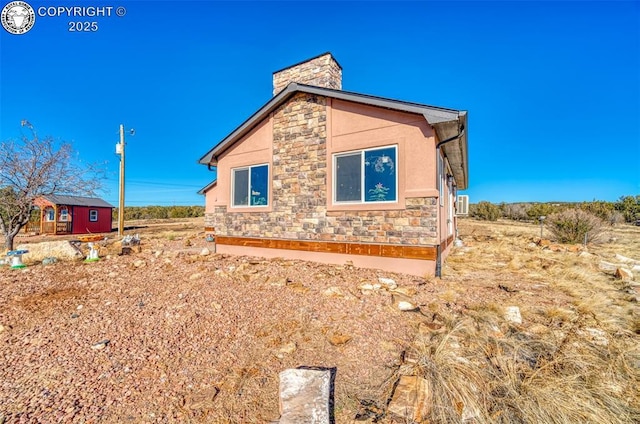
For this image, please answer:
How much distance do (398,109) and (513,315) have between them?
4.56 metres

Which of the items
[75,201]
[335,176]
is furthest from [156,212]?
[335,176]

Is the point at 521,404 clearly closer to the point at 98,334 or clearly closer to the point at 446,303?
the point at 446,303

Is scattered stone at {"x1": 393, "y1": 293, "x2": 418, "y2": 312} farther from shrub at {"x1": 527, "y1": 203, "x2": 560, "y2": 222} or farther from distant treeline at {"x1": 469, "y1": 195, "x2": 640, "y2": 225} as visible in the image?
shrub at {"x1": 527, "y1": 203, "x2": 560, "y2": 222}

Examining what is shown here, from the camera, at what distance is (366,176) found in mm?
7004

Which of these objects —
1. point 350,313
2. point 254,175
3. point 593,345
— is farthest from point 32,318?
point 593,345

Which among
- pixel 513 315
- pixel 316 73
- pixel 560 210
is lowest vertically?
pixel 513 315

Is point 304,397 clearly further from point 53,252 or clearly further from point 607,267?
point 53,252

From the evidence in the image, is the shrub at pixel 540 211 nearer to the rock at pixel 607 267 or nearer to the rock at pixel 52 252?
the rock at pixel 607 267

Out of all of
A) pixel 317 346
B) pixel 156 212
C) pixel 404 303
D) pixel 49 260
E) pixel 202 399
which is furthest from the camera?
pixel 156 212

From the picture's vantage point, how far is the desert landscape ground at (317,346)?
231 centimetres

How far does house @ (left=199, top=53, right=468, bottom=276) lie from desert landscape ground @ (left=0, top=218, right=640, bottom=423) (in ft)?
3.96

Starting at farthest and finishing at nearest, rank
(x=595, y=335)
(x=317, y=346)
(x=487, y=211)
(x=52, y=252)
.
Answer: (x=487, y=211) < (x=52, y=252) < (x=595, y=335) < (x=317, y=346)

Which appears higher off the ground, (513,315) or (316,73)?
(316,73)

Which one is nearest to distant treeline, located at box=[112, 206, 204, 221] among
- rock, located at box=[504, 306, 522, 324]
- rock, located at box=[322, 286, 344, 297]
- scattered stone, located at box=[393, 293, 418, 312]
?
rock, located at box=[322, 286, 344, 297]
